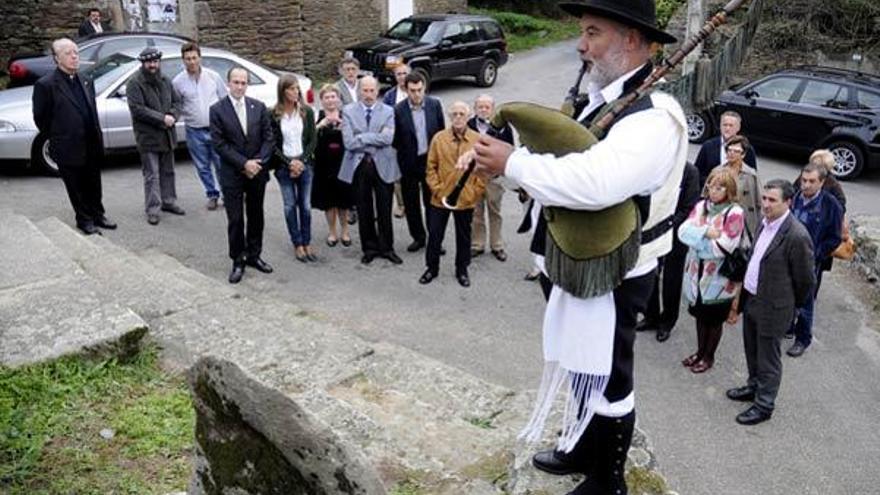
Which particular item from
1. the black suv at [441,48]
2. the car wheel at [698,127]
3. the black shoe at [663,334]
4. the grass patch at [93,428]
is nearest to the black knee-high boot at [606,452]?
the grass patch at [93,428]

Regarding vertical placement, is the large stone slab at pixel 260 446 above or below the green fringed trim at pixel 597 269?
below

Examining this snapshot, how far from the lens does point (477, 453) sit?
13.0ft

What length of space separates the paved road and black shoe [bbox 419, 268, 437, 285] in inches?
3.3

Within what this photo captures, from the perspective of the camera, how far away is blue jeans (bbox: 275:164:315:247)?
8.46 metres

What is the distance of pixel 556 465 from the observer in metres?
3.37

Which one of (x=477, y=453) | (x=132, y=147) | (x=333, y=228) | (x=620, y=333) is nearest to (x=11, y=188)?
(x=132, y=147)

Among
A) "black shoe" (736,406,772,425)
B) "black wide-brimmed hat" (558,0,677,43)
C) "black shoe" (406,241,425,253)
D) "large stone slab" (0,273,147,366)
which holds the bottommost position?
"black shoe" (736,406,772,425)

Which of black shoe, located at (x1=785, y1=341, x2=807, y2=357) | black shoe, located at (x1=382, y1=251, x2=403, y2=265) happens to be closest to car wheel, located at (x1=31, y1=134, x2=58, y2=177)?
black shoe, located at (x1=382, y1=251, x2=403, y2=265)

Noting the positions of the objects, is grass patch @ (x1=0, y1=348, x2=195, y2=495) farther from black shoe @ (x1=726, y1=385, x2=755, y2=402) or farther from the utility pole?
the utility pole

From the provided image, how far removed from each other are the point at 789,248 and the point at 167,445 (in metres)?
4.41

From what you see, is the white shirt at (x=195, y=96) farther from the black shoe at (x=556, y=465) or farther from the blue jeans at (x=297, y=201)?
the black shoe at (x=556, y=465)

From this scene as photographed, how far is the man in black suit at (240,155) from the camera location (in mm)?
7770

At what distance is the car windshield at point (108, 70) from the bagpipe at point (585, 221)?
9531 mm

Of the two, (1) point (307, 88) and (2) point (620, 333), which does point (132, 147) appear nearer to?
(1) point (307, 88)
